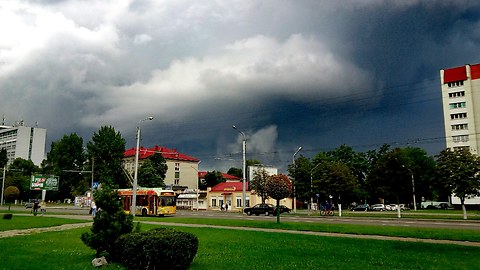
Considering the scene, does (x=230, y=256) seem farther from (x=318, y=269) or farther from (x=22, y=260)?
(x=22, y=260)

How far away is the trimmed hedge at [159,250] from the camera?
9.43 metres

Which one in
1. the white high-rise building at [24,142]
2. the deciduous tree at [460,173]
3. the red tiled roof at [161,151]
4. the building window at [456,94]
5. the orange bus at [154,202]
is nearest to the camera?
the deciduous tree at [460,173]

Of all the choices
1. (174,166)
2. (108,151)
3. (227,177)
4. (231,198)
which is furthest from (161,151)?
(231,198)

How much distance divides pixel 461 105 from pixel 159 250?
311ft

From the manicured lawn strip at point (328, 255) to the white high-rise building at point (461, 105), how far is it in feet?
263

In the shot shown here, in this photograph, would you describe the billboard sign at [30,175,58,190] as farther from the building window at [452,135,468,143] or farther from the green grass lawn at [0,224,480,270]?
the building window at [452,135,468,143]

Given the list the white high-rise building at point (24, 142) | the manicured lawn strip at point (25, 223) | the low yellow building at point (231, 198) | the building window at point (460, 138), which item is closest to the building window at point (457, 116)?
the building window at point (460, 138)

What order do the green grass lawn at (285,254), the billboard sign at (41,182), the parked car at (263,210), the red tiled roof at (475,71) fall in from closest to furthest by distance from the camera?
the green grass lawn at (285,254), the parked car at (263,210), the billboard sign at (41,182), the red tiled roof at (475,71)

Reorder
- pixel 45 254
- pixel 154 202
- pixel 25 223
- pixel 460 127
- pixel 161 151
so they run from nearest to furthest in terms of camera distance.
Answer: pixel 45 254, pixel 25 223, pixel 154 202, pixel 460 127, pixel 161 151

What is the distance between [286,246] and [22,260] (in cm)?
911

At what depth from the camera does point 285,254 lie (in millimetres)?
13133

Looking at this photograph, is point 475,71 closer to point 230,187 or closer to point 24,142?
point 230,187

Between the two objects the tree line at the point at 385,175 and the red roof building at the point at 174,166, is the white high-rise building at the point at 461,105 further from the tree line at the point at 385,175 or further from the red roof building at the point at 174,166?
the red roof building at the point at 174,166

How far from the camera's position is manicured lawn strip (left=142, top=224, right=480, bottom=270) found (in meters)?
10.9
